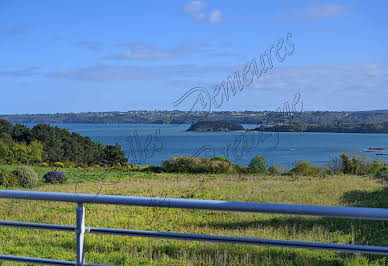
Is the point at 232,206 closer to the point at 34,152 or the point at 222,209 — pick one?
the point at 222,209

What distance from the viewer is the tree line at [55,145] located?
4609 cm

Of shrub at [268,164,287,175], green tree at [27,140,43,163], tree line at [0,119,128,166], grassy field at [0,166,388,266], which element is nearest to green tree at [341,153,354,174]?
shrub at [268,164,287,175]

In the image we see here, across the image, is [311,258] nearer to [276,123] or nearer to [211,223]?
[276,123]

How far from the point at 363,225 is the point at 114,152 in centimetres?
3760

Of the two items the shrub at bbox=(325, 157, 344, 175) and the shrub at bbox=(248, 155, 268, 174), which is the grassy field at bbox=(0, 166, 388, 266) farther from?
the shrub at bbox=(248, 155, 268, 174)

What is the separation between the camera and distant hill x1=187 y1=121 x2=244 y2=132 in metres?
4.94

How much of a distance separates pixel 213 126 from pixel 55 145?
49376 millimetres

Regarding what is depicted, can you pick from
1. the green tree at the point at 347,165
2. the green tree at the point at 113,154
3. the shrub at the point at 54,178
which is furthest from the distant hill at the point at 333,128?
the green tree at the point at 113,154

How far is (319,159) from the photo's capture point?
44000mm

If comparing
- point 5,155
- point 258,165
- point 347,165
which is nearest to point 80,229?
point 258,165

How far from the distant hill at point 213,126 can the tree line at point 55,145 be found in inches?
1547

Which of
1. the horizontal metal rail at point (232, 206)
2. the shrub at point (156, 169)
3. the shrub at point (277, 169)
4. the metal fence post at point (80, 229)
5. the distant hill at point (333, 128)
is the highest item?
the distant hill at point (333, 128)

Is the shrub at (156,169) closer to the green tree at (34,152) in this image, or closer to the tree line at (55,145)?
the tree line at (55,145)

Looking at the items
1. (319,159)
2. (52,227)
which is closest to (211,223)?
(52,227)
